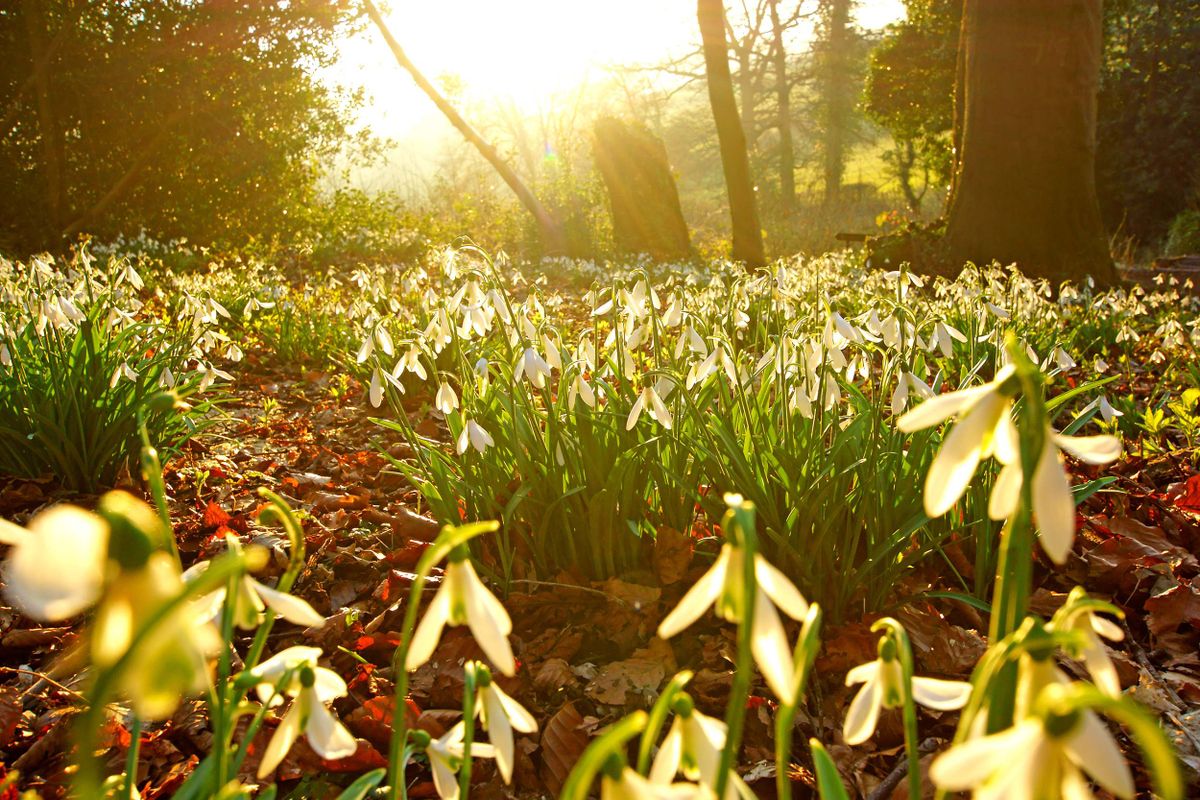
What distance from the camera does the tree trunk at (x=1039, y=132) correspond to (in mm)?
7633

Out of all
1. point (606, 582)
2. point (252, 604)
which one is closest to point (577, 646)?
point (606, 582)

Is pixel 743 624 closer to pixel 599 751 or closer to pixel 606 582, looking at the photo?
pixel 599 751

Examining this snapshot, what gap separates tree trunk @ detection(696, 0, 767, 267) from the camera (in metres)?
11.0

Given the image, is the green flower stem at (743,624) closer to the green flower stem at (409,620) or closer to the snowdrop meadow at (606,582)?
the snowdrop meadow at (606,582)

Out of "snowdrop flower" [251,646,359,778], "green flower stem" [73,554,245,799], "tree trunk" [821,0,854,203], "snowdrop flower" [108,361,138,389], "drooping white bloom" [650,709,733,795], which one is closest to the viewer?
"green flower stem" [73,554,245,799]

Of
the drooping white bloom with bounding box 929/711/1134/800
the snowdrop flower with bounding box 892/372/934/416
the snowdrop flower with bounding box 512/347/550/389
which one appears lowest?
the snowdrop flower with bounding box 892/372/934/416

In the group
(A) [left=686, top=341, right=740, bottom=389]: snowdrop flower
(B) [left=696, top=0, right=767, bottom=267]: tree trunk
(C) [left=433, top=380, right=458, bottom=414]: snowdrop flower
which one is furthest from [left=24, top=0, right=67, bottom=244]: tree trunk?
(A) [left=686, top=341, right=740, bottom=389]: snowdrop flower

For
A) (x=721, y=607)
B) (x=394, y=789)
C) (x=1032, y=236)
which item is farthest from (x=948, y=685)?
(x=1032, y=236)

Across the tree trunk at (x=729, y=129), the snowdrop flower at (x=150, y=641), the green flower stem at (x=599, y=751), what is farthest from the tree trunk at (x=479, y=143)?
the green flower stem at (x=599, y=751)

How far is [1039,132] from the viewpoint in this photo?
307 inches

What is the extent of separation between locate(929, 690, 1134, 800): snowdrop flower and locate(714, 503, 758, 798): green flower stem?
5.5 inches

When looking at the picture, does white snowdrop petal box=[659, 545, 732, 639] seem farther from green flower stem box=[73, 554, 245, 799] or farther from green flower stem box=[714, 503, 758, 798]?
green flower stem box=[73, 554, 245, 799]

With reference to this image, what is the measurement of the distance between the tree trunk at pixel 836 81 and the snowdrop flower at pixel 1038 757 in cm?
2994

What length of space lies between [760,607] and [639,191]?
14.2 m
